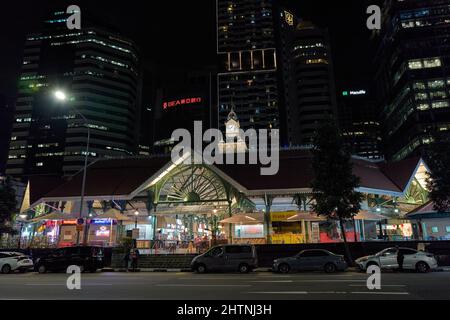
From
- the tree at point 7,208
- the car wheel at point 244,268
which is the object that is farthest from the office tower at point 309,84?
the car wheel at point 244,268

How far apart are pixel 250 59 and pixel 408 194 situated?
122807mm

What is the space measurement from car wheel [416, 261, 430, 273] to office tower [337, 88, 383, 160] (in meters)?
173

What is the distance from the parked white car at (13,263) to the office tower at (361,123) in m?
178

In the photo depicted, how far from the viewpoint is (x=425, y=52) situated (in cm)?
11075

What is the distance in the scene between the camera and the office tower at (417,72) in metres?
106

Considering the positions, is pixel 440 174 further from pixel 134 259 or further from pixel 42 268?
pixel 42 268

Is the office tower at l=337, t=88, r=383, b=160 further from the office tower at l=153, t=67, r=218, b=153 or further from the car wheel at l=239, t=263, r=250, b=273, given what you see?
the car wheel at l=239, t=263, r=250, b=273

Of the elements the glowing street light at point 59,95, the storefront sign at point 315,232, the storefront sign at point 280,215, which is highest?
the glowing street light at point 59,95

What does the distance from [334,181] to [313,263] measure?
268 inches

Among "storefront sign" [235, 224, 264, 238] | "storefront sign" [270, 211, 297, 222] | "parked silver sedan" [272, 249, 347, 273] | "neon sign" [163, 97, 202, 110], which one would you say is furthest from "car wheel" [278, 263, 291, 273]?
"neon sign" [163, 97, 202, 110]

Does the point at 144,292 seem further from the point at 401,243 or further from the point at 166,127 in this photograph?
the point at 166,127

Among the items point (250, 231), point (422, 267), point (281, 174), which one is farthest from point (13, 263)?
point (422, 267)

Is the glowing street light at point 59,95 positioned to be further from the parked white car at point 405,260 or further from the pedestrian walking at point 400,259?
the pedestrian walking at point 400,259

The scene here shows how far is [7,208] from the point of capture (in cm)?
3559
